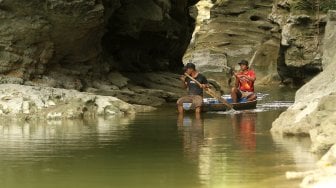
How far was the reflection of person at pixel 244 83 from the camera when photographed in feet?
65.4

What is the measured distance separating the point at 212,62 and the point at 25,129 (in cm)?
3335

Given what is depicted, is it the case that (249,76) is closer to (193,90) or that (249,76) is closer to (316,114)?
(193,90)

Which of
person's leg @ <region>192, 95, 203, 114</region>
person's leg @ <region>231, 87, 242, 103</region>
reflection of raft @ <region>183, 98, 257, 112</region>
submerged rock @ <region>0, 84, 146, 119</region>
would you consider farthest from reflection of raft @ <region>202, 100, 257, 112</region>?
submerged rock @ <region>0, 84, 146, 119</region>

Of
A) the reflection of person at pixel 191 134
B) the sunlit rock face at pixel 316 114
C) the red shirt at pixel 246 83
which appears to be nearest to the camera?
the sunlit rock face at pixel 316 114

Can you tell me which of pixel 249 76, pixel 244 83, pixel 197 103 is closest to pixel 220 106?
pixel 197 103

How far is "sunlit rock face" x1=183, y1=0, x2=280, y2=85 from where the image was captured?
45438 millimetres

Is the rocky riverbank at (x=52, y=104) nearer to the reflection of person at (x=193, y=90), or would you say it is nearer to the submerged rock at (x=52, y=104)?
the submerged rock at (x=52, y=104)

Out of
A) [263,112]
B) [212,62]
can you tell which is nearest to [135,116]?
[263,112]

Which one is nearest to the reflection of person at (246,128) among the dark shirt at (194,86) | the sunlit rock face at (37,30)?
the dark shirt at (194,86)

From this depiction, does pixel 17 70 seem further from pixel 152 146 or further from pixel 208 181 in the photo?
pixel 208 181

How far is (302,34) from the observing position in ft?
103

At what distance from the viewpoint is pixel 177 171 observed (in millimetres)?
7719

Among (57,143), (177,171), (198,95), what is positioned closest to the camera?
(177,171)

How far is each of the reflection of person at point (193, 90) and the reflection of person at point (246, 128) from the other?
138 cm
